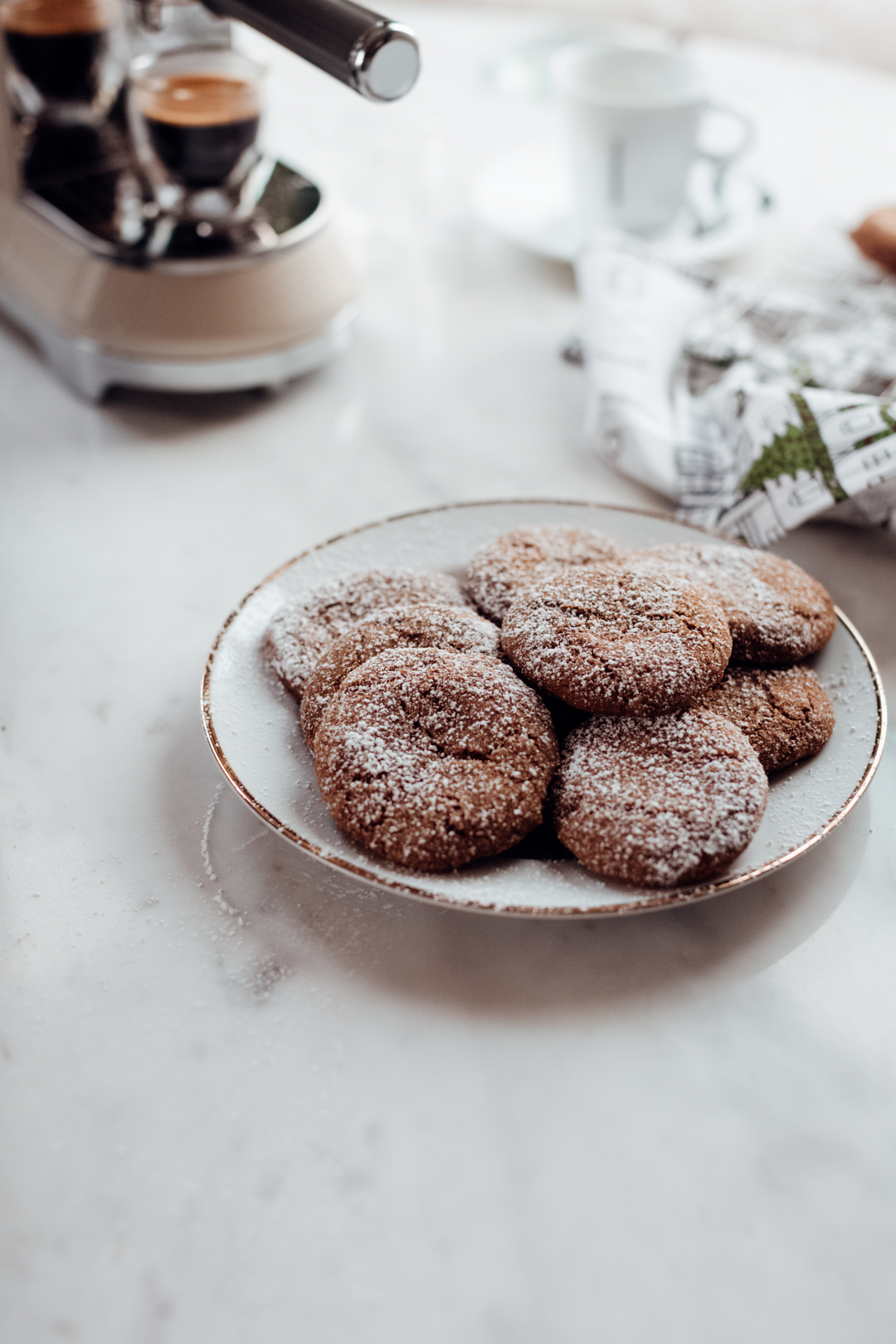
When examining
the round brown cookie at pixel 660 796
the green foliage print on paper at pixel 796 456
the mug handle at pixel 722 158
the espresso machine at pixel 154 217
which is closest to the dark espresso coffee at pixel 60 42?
the espresso machine at pixel 154 217

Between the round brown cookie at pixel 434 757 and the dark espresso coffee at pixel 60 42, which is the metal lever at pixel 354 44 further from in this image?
the dark espresso coffee at pixel 60 42

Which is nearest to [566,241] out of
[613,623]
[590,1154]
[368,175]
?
[368,175]

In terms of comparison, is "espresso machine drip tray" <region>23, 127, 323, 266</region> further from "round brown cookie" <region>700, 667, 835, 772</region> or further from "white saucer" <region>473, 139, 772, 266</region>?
"round brown cookie" <region>700, 667, 835, 772</region>

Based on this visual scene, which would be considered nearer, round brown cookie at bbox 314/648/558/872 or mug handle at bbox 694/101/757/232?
round brown cookie at bbox 314/648/558/872

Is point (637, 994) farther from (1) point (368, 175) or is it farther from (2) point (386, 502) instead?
(1) point (368, 175)

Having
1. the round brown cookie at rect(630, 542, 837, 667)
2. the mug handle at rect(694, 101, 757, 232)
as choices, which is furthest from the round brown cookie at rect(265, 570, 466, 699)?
the mug handle at rect(694, 101, 757, 232)

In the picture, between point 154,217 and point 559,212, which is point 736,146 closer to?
point 559,212
